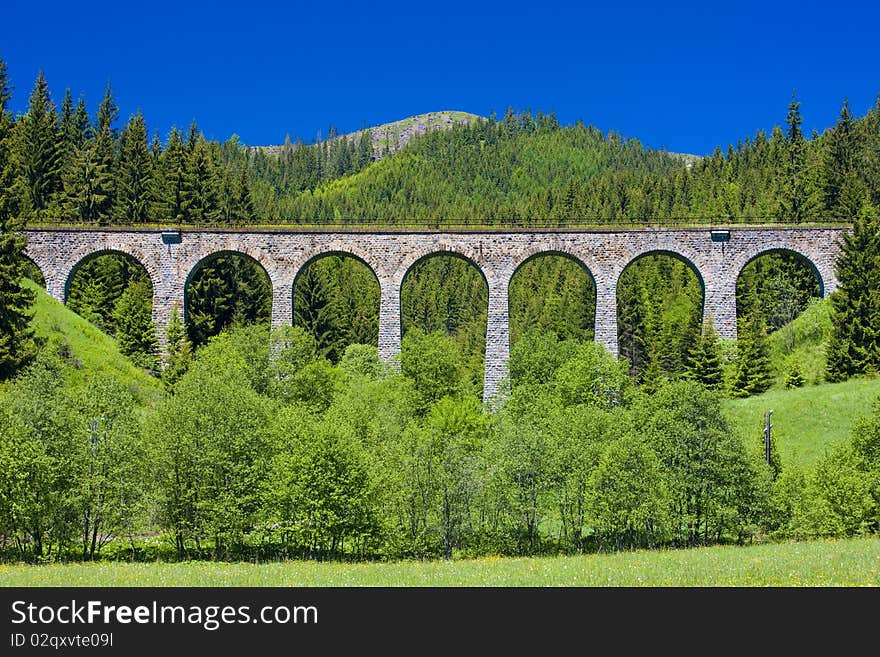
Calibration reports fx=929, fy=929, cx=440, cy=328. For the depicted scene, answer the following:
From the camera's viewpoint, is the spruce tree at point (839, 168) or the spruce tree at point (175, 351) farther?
the spruce tree at point (839, 168)

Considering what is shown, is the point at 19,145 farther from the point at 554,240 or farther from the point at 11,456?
the point at 11,456

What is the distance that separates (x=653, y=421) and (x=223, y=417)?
62.2 ft

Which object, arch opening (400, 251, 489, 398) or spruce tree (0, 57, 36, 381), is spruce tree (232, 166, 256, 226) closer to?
spruce tree (0, 57, 36, 381)

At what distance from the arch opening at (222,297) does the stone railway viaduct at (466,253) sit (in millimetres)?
1548

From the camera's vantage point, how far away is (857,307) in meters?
56.8

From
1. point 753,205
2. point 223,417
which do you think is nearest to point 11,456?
point 223,417

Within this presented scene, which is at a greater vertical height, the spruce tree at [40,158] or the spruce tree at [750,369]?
the spruce tree at [40,158]

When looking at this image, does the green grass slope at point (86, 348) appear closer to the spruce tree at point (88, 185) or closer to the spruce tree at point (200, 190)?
the spruce tree at point (200, 190)

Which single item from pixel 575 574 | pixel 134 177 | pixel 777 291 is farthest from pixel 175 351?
pixel 777 291

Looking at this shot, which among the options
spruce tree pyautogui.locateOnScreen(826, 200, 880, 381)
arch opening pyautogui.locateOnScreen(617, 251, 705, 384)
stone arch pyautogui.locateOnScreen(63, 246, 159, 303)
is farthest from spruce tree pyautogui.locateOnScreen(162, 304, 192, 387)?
spruce tree pyautogui.locateOnScreen(826, 200, 880, 381)

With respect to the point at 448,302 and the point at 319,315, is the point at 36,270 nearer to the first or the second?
the point at 319,315

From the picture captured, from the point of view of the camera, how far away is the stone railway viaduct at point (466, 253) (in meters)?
63.1

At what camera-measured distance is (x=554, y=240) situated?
211 feet

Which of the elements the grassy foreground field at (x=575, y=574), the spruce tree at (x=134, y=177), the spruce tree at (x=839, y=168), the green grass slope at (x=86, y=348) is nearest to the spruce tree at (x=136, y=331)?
the green grass slope at (x=86, y=348)
